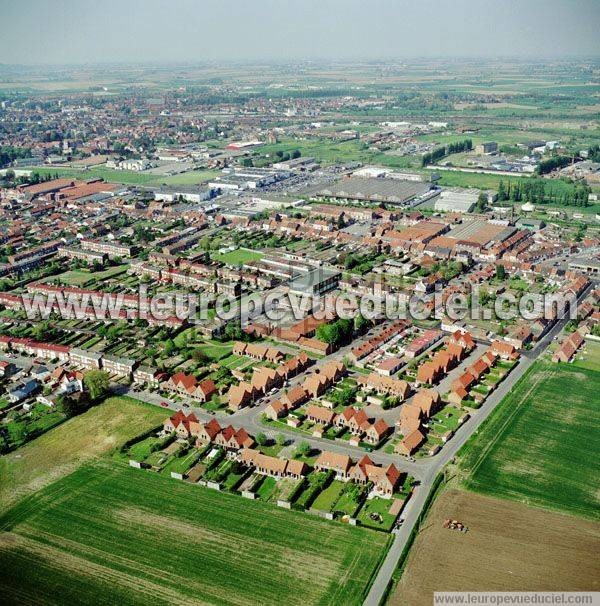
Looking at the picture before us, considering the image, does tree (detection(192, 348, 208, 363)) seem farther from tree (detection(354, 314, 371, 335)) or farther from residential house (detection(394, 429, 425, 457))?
residential house (detection(394, 429, 425, 457))

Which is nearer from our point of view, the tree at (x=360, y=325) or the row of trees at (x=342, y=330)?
the row of trees at (x=342, y=330)

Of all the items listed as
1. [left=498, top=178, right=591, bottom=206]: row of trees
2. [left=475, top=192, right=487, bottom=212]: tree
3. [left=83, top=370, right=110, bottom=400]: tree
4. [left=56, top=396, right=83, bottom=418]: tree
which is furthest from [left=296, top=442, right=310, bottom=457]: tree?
[left=498, top=178, right=591, bottom=206]: row of trees

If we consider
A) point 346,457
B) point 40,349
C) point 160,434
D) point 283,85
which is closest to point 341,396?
point 346,457

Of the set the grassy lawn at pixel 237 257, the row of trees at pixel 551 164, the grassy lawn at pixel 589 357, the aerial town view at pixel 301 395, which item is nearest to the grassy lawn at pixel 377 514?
the aerial town view at pixel 301 395

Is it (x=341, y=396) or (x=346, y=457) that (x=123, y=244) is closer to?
(x=341, y=396)

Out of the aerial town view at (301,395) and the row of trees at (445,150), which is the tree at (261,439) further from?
the row of trees at (445,150)

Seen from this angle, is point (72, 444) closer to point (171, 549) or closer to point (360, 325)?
point (171, 549)
